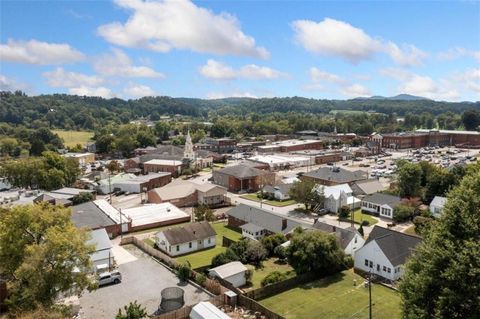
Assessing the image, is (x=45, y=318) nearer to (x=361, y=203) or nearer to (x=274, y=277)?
(x=274, y=277)

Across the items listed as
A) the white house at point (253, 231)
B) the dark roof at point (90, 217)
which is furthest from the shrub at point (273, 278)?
the dark roof at point (90, 217)

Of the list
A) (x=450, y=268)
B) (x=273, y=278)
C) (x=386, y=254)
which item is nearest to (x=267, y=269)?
(x=273, y=278)

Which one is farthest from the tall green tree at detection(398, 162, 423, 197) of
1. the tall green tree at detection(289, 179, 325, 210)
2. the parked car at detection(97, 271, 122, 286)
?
the parked car at detection(97, 271, 122, 286)

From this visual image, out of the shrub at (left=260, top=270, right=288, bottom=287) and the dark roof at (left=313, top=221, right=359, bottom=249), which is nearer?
the shrub at (left=260, top=270, right=288, bottom=287)

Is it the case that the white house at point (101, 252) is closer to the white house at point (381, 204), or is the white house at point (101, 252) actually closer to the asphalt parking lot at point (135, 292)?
the asphalt parking lot at point (135, 292)

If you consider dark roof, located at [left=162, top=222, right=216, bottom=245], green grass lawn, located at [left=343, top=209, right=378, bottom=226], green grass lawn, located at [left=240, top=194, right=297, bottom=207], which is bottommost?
green grass lawn, located at [left=343, top=209, right=378, bottom=226]

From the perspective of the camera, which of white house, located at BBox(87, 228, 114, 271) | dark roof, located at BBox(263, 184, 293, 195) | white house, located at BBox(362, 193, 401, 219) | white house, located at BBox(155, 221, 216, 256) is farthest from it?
dark roof, located at BBox(263, 184, 293, 195)

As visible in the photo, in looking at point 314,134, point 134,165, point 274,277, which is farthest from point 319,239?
point 314,134

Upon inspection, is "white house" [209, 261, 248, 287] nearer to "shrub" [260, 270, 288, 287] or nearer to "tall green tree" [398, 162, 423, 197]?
"shrub" [260, 270, 288, 287]
